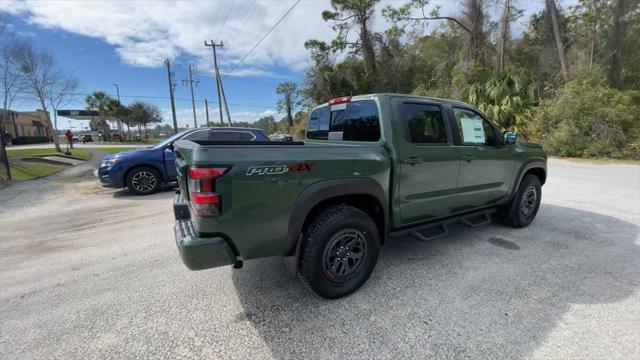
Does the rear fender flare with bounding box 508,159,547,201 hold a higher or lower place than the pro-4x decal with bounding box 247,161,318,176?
lower

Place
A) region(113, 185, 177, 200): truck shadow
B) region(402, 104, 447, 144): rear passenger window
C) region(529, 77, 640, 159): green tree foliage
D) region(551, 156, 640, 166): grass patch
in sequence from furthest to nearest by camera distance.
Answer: region(529, 77, 640, 159): green tree foliage
region(551, 156, 640, 166): grass patch
region(113, 185, 177, 200): truck shadow
region(402, 104, 447, 144): rear passenger window

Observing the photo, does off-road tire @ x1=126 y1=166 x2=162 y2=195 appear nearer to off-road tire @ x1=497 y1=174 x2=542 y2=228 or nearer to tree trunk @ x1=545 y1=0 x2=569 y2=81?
off-road tire @ x1=497 y1=174 x2=542 y2=228

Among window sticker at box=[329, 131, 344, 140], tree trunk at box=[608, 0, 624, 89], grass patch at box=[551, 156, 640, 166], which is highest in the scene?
tree trunk at box=[608, 0, 624, 89]

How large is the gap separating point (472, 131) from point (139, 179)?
24.0 feet

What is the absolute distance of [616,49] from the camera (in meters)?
16.7

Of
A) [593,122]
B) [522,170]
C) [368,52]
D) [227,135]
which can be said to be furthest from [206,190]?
[368,52]

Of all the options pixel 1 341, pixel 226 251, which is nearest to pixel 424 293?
pixel 226 251

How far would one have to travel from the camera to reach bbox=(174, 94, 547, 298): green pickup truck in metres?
2.04

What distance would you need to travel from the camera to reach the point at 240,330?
7.35 ft

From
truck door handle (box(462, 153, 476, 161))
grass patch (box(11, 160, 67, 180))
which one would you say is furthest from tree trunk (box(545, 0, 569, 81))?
grass patch (box(11, 160, 67, 180))

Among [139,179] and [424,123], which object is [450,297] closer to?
[424,123]

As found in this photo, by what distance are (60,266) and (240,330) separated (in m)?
2.82

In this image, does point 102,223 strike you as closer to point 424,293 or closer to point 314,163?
point 314,163

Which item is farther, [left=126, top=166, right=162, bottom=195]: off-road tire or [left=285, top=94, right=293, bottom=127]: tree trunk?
[left=285, top=94, right=293, bottom=127]: tree trunk
